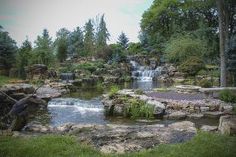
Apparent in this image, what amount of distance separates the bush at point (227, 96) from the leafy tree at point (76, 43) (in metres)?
→ 28.5

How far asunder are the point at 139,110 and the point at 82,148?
645 cm

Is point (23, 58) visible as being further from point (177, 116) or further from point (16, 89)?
point (177, 116)

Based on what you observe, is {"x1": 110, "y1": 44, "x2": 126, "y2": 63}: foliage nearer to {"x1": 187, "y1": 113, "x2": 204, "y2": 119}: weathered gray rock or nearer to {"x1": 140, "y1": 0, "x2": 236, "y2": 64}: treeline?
{"x1": 140, "y1": 0, "x2": 236, "y2": 64}: treeline

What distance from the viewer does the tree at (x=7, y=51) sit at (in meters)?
24.6

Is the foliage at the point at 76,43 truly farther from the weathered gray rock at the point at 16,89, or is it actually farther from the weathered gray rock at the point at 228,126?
the weathered gray rock at the point at 228,126

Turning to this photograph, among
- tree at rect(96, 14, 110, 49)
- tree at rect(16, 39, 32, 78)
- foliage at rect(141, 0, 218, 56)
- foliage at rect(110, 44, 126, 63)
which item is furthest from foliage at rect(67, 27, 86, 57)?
foliage at rect(141, 0, 218, 56)

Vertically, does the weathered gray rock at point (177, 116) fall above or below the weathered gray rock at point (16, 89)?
below

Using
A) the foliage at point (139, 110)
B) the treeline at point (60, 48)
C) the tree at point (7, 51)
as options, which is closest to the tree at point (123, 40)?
the treeline at point (60, 48)

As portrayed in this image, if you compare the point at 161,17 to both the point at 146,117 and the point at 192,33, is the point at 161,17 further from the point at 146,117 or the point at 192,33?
the point at 146,117

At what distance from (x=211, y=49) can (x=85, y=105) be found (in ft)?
64.2

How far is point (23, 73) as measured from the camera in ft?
92.4

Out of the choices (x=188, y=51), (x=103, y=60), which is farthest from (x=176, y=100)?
(x=103, y=60)

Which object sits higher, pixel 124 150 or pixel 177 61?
pixel 177 61

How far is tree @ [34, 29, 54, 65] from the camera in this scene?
3216 cm
